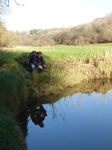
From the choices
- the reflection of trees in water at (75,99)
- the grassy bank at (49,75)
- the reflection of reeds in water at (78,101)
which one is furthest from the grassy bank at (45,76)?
the reflection of reeds in water at (78,101)

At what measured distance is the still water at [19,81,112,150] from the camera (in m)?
5.06

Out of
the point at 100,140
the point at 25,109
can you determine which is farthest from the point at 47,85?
the point at 100,140

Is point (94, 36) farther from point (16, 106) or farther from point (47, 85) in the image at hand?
point (16, 106)

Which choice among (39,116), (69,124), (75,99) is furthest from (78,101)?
(69,124)

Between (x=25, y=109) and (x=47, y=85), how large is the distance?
233 centimetres

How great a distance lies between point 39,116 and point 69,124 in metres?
1.24

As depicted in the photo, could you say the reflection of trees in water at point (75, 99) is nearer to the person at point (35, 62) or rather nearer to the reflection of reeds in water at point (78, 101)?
the reflection of reeds in water at point (78, 101)

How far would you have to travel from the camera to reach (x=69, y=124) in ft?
20.6

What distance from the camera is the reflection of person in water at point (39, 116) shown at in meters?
6.54

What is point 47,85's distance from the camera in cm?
946

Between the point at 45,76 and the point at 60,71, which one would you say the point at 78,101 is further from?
the point at 60,71

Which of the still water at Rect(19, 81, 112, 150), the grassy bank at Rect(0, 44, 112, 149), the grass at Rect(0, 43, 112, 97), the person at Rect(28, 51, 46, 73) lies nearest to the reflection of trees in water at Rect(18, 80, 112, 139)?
the still water at Rect(19, 81, 112, 150)

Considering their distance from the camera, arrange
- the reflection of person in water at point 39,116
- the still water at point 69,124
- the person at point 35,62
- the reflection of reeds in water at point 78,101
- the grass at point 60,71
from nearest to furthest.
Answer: the still water at point 69,124 → the reflection of person in water at point 39,116 → the reflection of reeds in water at point 78,101 → the grass at point 60,71 → the person at point 35,62

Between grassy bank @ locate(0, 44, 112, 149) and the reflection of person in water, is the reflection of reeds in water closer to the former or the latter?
the reflection of person in water
